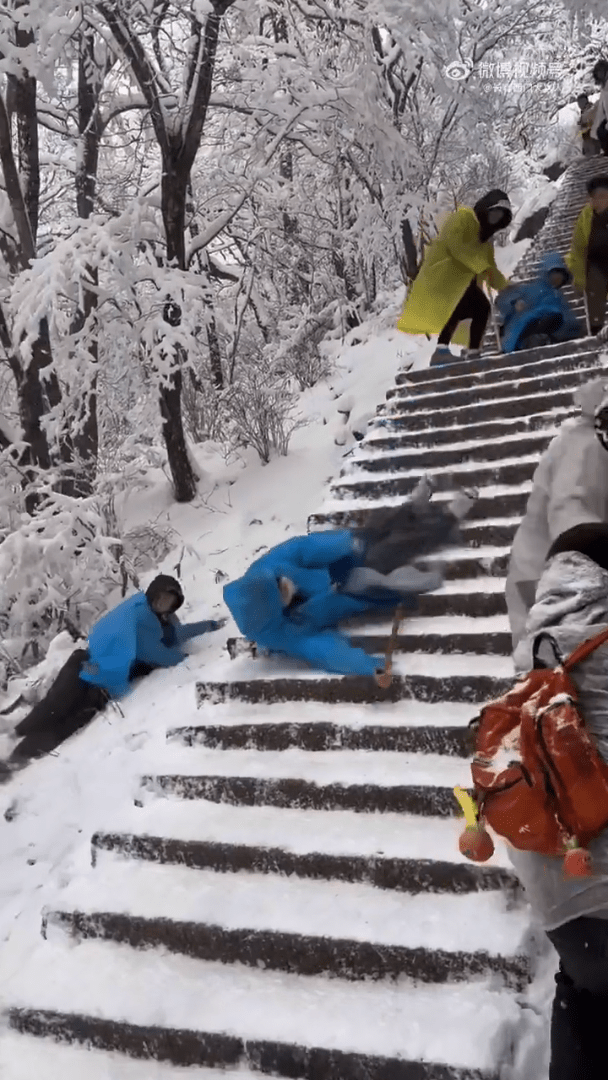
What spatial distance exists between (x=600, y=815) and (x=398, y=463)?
11.9 feet

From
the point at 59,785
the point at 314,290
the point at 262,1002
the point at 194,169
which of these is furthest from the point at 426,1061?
the point at 314,290

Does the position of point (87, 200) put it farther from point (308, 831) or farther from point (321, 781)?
point (308, 831)

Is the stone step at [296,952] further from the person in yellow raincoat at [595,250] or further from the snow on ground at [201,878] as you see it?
the person in yellow raincoat at [595,250]

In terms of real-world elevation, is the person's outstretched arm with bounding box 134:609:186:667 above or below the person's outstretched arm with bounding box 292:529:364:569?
below

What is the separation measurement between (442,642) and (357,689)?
0.41 m

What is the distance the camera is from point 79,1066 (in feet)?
7.72

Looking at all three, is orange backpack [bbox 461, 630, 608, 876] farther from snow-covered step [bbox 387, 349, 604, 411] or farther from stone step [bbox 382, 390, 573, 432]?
snow-covered step [bbox 387, 349, 604, 411]

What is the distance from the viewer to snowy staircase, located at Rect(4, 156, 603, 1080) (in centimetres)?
218

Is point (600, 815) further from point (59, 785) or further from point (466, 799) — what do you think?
point (59, 785)

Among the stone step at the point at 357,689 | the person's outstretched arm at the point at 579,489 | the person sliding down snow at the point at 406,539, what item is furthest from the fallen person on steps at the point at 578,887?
the person sliding down snow at the point at 406,539

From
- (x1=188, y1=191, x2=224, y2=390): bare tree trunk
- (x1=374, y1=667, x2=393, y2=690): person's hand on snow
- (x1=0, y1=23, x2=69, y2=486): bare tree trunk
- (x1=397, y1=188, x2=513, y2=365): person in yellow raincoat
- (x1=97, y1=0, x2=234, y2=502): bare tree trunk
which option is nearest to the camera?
(x1=374, y1=667, x2=393, y2=690): person's hand on snow

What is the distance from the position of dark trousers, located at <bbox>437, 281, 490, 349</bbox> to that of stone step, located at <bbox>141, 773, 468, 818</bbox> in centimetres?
417

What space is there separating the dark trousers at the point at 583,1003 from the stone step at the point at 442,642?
1916mm

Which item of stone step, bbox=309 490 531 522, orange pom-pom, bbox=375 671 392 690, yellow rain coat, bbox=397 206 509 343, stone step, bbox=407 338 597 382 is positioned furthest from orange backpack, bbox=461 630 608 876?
yellow rain coat, bbox=397 206 509 343
